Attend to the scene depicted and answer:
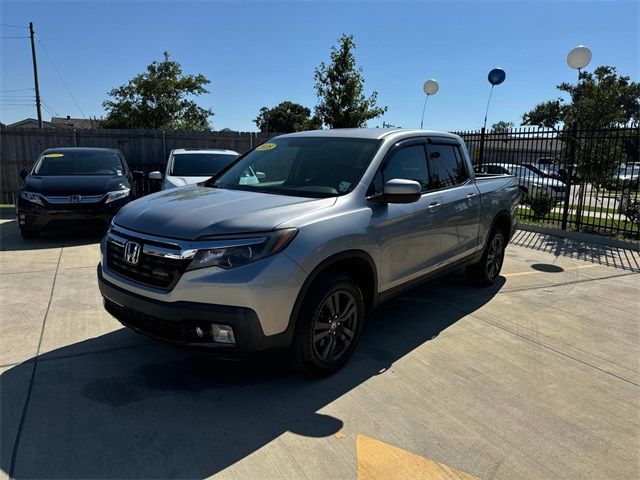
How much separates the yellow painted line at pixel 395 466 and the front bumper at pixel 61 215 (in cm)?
668

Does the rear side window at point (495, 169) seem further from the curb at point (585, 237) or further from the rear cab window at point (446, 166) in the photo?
the rear cab window at point (446, 166)

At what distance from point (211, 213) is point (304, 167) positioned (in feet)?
4.02

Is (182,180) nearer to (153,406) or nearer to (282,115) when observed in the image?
(153,406)

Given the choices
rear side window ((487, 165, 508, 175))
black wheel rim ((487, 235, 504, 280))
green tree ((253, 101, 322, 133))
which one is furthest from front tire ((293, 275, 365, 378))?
green tree ((253, 101, 322, 133))

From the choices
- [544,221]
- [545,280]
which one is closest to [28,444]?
[545,280]

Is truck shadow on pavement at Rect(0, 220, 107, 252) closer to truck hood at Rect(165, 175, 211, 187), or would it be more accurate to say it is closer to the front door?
truck hood at Rect(165, 175, 211, 187)

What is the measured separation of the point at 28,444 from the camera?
260 cm

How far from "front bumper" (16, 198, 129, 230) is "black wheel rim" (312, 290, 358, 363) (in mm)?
5876

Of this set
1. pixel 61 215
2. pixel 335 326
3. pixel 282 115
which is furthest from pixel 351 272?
pixel 282 115

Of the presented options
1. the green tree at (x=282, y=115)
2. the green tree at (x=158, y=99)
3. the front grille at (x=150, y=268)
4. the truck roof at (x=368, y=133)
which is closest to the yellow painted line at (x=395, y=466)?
the front grille at (x=150, y=268)

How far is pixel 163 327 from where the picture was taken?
117 inches

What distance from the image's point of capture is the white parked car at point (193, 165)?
885cm

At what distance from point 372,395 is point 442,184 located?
2351mm

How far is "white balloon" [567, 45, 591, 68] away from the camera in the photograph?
10320 mm
